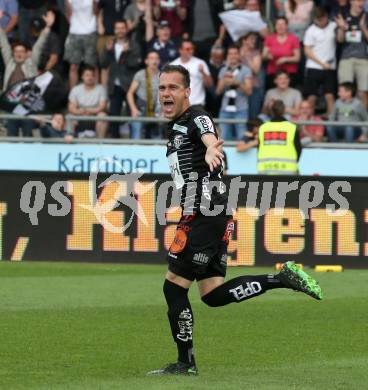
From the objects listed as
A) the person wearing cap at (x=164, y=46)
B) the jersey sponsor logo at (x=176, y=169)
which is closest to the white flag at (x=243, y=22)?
the person wearing cap at (x=164, y=46)

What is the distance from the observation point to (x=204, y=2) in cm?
2208

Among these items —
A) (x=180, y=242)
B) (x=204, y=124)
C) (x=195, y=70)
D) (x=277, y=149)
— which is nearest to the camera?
(x=204, y=124)

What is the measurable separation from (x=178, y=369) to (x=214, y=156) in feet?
5.42

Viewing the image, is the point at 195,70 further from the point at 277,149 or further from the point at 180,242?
the point at 180,242

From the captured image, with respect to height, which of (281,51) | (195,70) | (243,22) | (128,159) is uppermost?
(243,22)

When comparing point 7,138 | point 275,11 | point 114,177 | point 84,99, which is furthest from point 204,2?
point 114,177

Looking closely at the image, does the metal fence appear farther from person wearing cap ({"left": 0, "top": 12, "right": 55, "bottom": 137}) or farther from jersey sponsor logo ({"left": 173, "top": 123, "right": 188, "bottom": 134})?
jersey sponsor logo ({"left": 173, "top": 123, "right": 188, "bottom": 134})

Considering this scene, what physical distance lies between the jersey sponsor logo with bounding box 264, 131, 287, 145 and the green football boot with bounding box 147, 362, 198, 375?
8.72m

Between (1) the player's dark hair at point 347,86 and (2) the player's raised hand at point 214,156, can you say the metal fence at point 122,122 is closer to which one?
(1) the player's dark hair at point 347,86

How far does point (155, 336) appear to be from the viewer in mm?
10555

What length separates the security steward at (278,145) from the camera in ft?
55.5

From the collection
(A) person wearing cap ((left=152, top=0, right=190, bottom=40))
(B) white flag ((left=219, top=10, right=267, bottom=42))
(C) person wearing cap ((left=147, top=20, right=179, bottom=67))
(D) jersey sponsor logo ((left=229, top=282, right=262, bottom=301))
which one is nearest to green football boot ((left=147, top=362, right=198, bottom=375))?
(D) jersey sponsor logo ((left=229, top=282, right=262, bottom=301))

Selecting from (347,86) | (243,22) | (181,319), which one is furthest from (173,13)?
(181,319)

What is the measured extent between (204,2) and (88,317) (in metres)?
11.4
